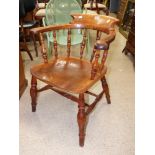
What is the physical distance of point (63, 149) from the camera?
1.50 metres

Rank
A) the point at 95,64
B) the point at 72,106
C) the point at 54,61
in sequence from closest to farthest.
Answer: the point at 95,64 < the point at 54,61 < the point at 72,106

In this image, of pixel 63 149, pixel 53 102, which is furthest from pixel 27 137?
pixel 53 102

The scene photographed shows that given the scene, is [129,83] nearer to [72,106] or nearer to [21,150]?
[72,106]

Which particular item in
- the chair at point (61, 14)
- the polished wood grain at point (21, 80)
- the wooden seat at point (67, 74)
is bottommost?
the polished wood grain at point (21, 80)

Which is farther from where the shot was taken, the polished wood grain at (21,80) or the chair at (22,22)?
the chair at (22,22)

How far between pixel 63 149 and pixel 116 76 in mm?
1296

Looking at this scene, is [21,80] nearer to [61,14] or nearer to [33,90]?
[33,90]

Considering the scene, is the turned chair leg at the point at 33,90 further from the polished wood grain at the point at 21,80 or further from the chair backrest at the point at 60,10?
the chair backrest at the point at 60,10

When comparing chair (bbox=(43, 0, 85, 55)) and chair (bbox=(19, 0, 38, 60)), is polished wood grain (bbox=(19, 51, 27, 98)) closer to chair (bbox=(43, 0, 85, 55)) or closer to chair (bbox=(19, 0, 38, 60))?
chair (bbox=(43, 0, 85, 55))

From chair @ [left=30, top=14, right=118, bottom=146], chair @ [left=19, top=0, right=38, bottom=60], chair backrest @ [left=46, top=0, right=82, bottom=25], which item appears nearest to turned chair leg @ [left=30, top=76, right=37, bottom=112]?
chair @ [left=30, top=14, right=118, bottom=146]

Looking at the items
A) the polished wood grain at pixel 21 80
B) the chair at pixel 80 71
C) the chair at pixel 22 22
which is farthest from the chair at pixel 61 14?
the chair at pixel 80 71

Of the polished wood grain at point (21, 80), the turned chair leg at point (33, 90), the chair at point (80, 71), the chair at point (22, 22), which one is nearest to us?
the chair at point (80, 71)

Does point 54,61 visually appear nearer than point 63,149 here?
No
